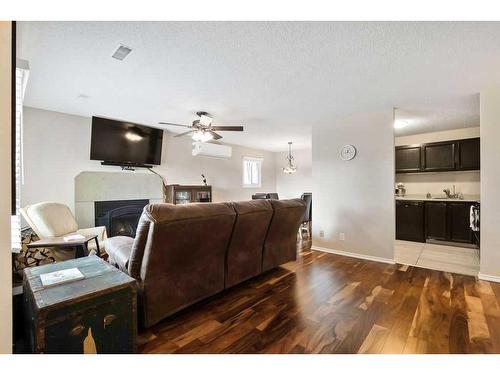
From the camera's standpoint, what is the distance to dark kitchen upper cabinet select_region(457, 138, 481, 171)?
4066 mm

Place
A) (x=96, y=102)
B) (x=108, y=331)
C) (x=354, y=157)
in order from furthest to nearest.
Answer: (x=354, y=157), (x=96, y=102), (x=108, y=331)

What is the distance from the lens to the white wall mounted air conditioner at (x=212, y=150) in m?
5.10

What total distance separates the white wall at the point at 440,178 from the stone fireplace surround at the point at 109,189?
5456 mm

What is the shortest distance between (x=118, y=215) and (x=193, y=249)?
297 centimetres

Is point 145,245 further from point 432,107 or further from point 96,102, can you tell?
point 432,107

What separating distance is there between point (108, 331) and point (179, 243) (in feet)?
2.11

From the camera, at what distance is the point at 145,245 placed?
5.31 ft

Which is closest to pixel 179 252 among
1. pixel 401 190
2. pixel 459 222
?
pixel 459 222

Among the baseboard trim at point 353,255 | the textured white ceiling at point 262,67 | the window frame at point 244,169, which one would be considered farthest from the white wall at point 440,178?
the window frame at point 244,169

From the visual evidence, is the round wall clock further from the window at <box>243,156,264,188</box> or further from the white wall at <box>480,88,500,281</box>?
the window at <box>243,156,264,188</box>


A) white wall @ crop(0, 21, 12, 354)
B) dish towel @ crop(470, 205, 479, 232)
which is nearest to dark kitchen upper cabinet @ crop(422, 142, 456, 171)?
dish towel @ crop(470, 205, 479, 232)

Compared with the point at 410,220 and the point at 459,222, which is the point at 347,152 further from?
the point at 459,222

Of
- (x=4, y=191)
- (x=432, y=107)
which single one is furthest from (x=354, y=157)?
(x=4, y=191)
